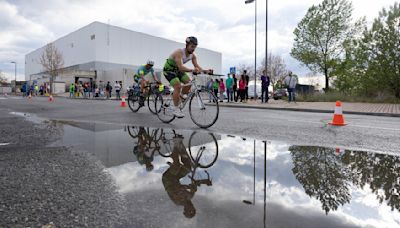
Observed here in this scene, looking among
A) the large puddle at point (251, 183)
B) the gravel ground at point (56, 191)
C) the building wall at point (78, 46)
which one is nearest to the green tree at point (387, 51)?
the large puddle at point (251, 183)

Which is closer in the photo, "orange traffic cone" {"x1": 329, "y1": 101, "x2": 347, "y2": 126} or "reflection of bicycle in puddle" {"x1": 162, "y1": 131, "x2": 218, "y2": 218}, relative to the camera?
"reflection of bicycle in puddle" {"x1": 162, "y1": 131, "x2": 218, "y2": 218}

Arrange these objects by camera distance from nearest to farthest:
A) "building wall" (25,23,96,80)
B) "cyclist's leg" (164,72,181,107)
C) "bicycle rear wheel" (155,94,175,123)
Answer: "cyclist's leg" (164,72,181,107), "bicycle rear wheel" (155,94,175,123), "building wall" (25,23,96,80)

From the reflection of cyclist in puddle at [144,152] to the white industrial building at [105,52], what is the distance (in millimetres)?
45984

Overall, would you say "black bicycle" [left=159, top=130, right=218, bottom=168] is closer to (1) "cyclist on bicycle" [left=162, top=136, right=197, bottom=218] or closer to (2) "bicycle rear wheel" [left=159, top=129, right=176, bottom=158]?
(2) "bicycle rear wheel" [left=159, top=129, right=176, bottom=158]

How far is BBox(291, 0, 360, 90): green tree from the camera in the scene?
33812 millimetres

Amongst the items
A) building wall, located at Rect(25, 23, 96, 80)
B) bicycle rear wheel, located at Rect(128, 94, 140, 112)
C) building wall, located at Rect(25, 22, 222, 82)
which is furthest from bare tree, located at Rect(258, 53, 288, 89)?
bicycle rear wheel, located at Rect(128, 94, 140, 112)

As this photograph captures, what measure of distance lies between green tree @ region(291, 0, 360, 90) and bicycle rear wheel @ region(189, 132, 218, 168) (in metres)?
33.0

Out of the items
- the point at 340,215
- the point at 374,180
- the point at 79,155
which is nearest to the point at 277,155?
the point at 374,180

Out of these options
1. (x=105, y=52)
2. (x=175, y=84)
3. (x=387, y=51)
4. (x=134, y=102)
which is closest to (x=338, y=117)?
(x=175, y=84)

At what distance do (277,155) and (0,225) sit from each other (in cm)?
288

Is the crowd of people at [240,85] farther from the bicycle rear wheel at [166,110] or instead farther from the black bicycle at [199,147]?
the black bicycle at [199,147]

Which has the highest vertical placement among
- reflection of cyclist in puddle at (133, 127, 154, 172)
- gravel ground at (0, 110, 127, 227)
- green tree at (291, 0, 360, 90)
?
green tree at (291, 0, 360, 90)

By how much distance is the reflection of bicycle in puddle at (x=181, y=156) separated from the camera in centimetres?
219

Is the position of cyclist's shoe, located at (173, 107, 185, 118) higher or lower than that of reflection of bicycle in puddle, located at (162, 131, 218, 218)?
higher
